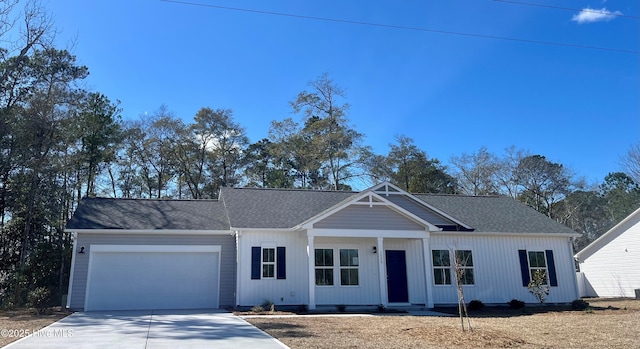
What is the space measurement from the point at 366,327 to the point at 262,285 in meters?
5.68

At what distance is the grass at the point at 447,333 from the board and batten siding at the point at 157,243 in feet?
14.6

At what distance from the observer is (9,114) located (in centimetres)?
1822

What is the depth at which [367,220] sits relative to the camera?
51.4ft

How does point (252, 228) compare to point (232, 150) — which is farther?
point (232, 150)

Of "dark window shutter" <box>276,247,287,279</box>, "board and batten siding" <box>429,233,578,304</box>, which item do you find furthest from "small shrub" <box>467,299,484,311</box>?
"dark window shutter" <box>276,247,287,279</box>

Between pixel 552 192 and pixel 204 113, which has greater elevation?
pixel 204 113

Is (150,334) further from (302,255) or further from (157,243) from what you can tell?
(302,255)

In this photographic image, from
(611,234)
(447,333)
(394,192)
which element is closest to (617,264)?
(611,234)

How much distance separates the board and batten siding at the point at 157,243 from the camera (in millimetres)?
15031

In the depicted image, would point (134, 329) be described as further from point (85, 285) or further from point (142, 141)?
point (142, 141)

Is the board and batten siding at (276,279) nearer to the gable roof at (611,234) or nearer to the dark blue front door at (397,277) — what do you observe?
the dark blue front door at (397,277)

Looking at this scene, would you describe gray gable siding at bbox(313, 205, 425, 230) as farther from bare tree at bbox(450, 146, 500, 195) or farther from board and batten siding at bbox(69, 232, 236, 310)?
bare tree at bbox(450, 146, 500, 195)

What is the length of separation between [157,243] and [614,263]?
2279cm

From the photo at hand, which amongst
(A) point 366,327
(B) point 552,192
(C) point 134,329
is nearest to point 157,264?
(C) point 134,329
